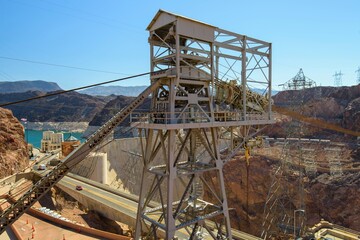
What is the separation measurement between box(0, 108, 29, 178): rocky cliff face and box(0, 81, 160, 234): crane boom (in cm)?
3167

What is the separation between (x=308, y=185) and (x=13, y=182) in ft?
160

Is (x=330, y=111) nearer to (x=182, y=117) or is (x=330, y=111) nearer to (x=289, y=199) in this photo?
(x=289, y=199)

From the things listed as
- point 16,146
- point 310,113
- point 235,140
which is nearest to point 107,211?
point 235,140

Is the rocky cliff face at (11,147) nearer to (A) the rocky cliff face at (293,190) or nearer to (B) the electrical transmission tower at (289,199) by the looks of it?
(A) the rocky cliff face at (293,190)

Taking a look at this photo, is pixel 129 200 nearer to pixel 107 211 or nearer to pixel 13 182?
pixel 107 211

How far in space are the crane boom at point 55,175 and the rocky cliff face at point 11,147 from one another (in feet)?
104

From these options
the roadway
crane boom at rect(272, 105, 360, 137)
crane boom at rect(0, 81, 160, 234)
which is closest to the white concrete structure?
the roadway

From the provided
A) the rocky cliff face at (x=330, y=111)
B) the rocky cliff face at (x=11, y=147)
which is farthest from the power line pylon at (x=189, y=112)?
the rocky cliff face at (x=330, y=111)

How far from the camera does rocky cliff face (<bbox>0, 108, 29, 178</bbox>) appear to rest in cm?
3994

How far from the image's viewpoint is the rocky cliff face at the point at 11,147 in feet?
131

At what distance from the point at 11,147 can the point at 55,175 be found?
36533mm

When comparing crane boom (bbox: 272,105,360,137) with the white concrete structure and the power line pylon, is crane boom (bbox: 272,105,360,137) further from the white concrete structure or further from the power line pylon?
the white concrete structure

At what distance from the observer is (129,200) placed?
33406 mm

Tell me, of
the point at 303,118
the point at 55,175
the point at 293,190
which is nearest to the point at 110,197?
the point at 55,175
